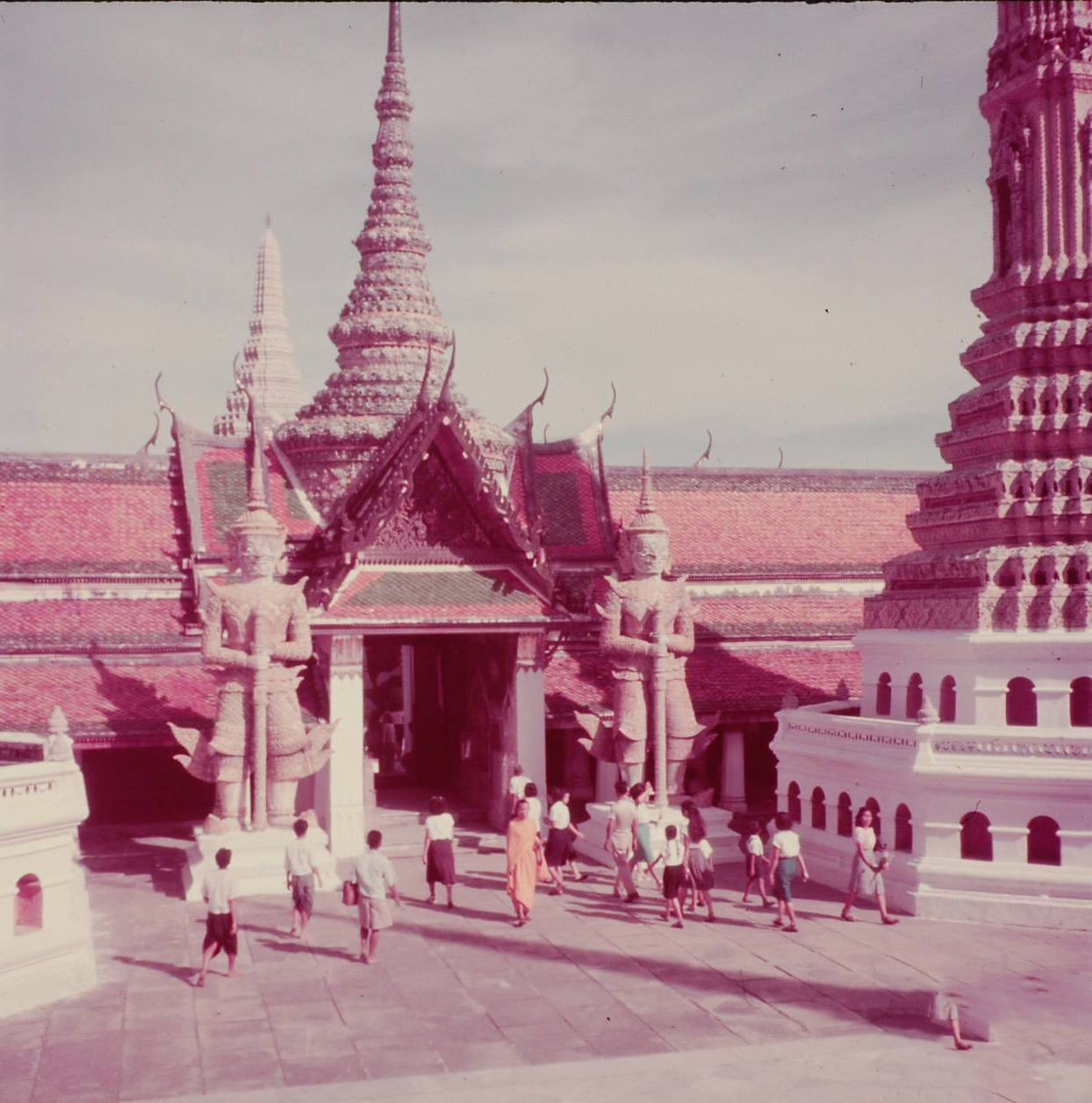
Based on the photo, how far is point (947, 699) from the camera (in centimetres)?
1794

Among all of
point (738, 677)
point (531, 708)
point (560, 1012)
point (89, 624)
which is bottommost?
point (560, 1012)

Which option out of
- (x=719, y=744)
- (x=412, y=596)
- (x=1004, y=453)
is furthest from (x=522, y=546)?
(x=1004, y=453)

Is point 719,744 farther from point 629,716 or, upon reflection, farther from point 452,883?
point 452,883

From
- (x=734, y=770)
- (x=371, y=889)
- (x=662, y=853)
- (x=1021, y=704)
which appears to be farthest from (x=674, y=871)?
(x=734, y=770)

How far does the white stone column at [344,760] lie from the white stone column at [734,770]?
6.20 m

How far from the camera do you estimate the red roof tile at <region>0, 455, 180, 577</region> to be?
76.1 ft

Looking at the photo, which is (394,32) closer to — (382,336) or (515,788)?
(382,336)

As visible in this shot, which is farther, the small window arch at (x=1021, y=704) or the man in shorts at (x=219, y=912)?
the small window arch at (x=1021, y=704)

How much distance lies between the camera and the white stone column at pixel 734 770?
23.1 metres

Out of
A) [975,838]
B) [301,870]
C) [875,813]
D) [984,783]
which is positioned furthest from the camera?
[875,813]

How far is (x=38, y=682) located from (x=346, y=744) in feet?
16.1

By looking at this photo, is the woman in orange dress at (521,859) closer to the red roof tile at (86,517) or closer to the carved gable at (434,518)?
the carved gable at (434,518)

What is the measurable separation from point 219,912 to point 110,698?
8503 millimetres

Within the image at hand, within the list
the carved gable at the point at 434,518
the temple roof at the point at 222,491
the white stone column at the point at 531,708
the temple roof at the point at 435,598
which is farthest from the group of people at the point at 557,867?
the temple roof at the point at 222,491
